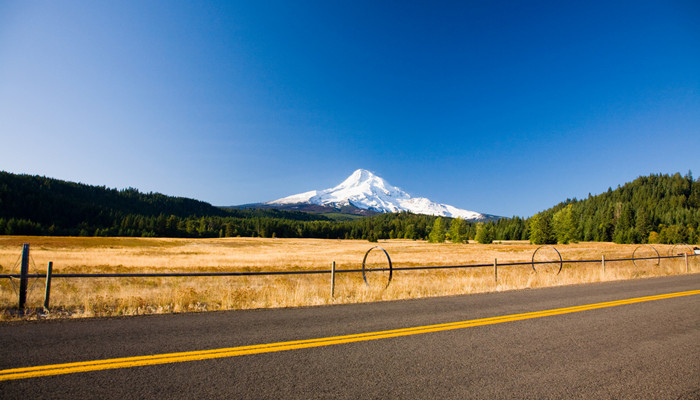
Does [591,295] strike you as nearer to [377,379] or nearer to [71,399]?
[377,379]

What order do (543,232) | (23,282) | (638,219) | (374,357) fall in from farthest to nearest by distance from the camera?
(638,219)
(543,232)
(23,282)
(374,357)

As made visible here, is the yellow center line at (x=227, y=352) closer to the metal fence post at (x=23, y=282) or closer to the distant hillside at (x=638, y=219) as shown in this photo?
the metal fence post at (x=23, y=282)

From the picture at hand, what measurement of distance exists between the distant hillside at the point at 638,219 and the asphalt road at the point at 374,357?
95833mm

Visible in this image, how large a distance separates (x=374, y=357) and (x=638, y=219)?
5388 inches

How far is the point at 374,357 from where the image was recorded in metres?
5.38

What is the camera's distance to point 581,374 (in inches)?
189

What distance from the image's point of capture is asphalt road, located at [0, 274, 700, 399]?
4.16 m

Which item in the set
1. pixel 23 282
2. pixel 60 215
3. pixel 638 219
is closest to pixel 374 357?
pixel 23 282

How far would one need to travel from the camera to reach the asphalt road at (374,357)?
4.16m

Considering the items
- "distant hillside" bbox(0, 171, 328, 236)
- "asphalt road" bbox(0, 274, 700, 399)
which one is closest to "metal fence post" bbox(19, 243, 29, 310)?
"asphalt road" bbox(0, 274, 700, 399)

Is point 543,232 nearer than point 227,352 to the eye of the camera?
No

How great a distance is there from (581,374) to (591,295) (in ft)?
31.0

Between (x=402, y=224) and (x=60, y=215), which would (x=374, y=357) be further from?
(x=60, y=215)

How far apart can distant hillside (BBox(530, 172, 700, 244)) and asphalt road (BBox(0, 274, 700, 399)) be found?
314 ft
